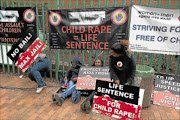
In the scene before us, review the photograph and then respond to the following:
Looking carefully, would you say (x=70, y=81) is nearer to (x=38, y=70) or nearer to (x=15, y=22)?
(x=38, y=70)

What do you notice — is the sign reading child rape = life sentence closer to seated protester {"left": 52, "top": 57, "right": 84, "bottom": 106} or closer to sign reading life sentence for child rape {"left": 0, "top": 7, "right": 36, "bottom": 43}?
sign reading life sentence for child rape {"left": 0, "top": 7, "right": 36, "bottom": 43}

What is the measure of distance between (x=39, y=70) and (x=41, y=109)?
1.40 meters

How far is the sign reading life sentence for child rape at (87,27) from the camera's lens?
14.6 feet

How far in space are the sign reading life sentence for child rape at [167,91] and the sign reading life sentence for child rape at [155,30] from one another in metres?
0.66

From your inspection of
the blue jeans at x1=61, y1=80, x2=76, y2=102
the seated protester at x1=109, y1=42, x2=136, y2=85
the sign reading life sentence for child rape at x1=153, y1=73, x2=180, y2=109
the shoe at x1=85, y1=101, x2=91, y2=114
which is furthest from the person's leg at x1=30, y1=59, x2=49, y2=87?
the sign reading life sentence for child rape at x1=153, y1=73, x2=180, y2=109

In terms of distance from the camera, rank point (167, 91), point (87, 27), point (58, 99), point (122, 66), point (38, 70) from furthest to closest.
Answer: point (38, 70) < point (87, 27) < point (167, 91) < point (58, 99) < point (122, 66)

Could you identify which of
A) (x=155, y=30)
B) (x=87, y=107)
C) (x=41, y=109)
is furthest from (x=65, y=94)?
(x=155, y=30)

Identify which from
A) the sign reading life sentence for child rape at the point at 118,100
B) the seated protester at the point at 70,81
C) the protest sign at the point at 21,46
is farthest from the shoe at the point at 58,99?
the protest sign at the point at 21,46

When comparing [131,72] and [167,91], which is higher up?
[131,72]

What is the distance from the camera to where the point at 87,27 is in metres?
4.69

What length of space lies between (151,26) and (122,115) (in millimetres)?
2297

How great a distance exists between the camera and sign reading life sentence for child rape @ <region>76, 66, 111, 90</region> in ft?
14.2

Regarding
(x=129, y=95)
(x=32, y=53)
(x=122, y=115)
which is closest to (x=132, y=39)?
(x=129, y=95)

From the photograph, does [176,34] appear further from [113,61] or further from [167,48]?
[113,61]
